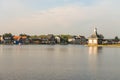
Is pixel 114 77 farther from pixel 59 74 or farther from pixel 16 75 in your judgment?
pixel 16 75

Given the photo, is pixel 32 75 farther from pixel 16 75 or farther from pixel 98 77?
pixel 98 77

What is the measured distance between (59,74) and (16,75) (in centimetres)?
438

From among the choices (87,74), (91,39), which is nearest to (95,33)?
(91,39)

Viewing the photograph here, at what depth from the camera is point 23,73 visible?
34.5 metres

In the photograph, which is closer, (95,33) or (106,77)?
(106,77)

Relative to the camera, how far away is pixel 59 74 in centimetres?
3419

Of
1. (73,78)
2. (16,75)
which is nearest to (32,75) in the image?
(16,75)

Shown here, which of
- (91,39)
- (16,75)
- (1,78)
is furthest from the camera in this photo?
(91,39)

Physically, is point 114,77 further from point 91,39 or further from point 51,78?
point 91,39

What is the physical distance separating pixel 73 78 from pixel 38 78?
323cm

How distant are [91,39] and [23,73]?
146379 millimetres

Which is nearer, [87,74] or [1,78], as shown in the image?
[1,78]

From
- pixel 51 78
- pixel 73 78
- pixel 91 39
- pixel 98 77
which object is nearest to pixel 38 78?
pixel 51 78

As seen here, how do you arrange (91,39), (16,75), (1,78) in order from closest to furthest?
(1,78), (16,75), (91,39)
